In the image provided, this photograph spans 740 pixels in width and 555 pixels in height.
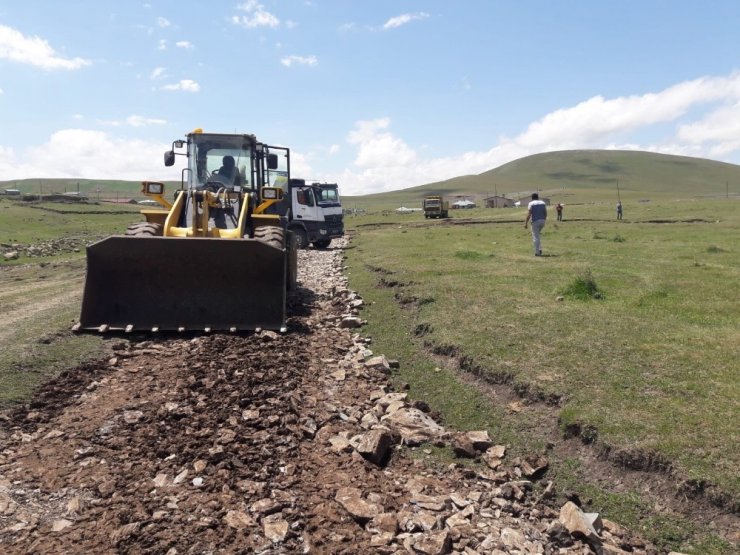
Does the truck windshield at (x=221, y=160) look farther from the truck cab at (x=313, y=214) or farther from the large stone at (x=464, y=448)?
the truck cab at (x=313, y=214)

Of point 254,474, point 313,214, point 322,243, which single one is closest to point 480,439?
point 254,474

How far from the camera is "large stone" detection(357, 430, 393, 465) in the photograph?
5770 millimetres

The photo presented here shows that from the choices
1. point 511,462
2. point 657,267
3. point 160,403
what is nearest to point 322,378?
point 160,403

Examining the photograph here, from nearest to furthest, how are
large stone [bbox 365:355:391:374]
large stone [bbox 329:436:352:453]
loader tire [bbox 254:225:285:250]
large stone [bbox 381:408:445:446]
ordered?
1. large stone [bbox 329:436:352:453]
2. large stone [bbox 381:408:445:446]
3. large stone [bbox 365:355:391:374]
4. loader tire [bbox 254:225:285:250]

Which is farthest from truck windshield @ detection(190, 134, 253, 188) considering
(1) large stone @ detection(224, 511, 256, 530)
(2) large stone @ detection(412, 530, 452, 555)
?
(2) large stone @ detection(412, 530, 452, 555)

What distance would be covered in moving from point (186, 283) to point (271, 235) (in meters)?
2.02

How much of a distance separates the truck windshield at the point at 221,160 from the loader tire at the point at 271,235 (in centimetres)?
188

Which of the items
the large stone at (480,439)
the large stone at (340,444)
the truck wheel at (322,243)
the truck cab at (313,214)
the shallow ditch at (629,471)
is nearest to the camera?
the shallow ditch at (629,471)

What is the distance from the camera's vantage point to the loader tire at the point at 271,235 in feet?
36.8

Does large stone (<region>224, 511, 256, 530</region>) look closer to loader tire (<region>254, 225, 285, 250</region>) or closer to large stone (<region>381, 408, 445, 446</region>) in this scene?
large stone (<region>381, 408, 445, 446</region>)

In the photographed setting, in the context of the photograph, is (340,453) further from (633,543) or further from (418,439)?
(633,543)

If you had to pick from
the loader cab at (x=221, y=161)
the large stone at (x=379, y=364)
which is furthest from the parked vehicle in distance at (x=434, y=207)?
the large stone at (x=379, y=364)

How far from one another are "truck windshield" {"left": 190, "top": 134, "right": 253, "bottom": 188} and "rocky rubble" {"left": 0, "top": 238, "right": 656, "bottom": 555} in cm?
578

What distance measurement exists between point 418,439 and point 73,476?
3309 mm
